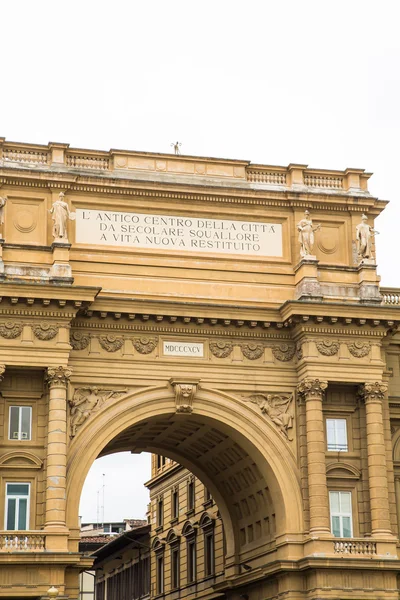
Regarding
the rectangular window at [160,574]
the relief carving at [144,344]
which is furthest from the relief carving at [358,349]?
the rectangular window at [160,574]

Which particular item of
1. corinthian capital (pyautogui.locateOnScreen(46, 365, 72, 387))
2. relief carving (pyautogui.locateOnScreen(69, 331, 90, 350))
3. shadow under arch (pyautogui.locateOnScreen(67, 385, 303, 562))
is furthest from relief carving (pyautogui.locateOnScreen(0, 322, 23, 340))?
shadow under arch (pyautogui.locateOnScreen(67, 385, 303, 562))

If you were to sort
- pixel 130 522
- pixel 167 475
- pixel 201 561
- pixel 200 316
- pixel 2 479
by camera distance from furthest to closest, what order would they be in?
pixel 130 522 → pixel 167 475 → pixel 201 561 → pixel 200 316 → pixel 2 479

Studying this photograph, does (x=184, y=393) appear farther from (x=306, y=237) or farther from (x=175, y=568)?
(x=175, y=568)

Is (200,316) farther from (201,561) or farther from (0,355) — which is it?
(201,561)

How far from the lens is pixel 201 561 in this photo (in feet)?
189

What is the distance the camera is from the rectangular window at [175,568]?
6309cm

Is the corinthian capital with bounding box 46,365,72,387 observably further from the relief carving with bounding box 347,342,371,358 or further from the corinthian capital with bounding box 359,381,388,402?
the corinthian capital with bounding box 359,381,388,402

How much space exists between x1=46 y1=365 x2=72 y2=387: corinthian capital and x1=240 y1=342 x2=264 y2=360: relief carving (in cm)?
723

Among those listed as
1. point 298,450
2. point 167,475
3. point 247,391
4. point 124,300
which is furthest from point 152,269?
point 167,475

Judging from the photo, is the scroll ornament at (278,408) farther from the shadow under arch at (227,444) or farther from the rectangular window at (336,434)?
the rectangular window at (336,434)

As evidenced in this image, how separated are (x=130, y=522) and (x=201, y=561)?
44.9m

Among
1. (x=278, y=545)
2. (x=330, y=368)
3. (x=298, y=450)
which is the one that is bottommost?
(x=278, y=545)

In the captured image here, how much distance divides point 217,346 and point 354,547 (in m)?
9.01

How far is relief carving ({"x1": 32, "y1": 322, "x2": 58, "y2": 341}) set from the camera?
137 ft
